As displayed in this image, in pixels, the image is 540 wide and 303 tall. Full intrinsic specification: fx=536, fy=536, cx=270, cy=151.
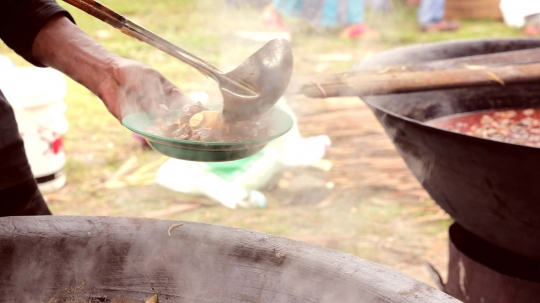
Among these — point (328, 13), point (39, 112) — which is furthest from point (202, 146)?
point (328, 13)

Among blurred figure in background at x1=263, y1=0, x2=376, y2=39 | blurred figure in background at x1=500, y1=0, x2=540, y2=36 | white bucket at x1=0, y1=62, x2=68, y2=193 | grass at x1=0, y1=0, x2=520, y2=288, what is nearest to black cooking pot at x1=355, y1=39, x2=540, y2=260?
grass at x1=0, y1=0, x2=520, y2=288

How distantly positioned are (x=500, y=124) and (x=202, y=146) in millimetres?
1691

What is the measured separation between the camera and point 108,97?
1.80 meters

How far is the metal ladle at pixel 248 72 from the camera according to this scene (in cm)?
156

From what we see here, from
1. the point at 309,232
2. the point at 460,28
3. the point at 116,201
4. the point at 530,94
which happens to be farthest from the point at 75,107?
the point at 460,28

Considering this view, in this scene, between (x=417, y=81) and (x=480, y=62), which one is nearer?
(x=417, y=81)

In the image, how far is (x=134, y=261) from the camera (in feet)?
5.01

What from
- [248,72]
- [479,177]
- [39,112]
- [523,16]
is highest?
[248,72]

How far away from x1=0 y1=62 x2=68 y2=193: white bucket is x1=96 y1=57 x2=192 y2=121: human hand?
8.70ft

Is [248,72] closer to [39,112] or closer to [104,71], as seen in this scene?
[104,71]

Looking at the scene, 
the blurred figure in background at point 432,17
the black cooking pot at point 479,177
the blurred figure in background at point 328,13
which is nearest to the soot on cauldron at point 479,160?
the black cooking pot at point 479,177

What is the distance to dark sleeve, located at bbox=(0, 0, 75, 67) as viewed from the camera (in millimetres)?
1948

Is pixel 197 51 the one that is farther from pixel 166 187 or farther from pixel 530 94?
pixel 530 94

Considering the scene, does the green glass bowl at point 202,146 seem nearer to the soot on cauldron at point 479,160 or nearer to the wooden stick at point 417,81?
the wooden stick at point 417,81
